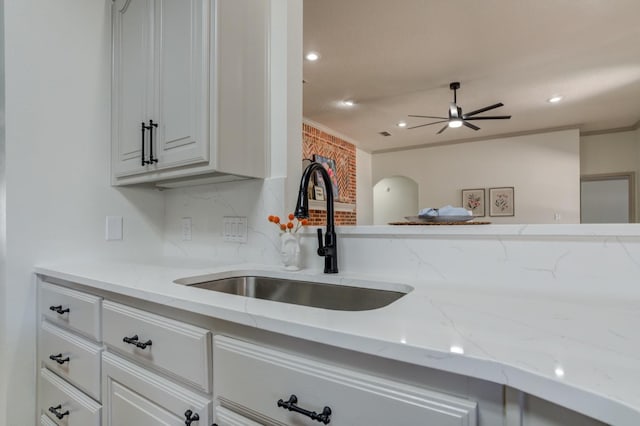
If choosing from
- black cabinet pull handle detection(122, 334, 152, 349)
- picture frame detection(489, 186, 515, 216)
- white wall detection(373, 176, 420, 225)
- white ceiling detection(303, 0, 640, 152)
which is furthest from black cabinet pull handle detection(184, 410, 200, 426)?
white wall detection(373, 176, 420, 225)

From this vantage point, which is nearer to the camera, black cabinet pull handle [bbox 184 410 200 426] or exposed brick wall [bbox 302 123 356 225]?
black cabinet pull handle [bbox 184 410 200 426]

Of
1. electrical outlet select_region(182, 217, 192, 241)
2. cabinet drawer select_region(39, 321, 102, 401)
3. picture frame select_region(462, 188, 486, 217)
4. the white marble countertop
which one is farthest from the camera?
picture frame select_region(462, 188, 486, 217)

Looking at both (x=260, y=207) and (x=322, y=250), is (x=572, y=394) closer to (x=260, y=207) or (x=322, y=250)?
(x=322, y=250)

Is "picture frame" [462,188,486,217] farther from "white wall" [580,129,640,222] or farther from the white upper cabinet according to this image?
the white upper cabinet

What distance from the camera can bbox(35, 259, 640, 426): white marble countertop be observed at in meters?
0.41

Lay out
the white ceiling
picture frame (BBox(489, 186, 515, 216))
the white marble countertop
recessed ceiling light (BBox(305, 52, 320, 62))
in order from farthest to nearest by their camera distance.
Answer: picture frame (BBox(489, 186, 515, 216)), recessed ceiling light (BBox(305, 52, 320, 62)), the white ceiling, the white marble countertop

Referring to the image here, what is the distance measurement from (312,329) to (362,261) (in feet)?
2.18

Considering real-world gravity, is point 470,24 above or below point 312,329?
above

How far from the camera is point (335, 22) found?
9.27 ft

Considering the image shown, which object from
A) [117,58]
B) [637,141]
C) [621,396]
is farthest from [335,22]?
[637,141]

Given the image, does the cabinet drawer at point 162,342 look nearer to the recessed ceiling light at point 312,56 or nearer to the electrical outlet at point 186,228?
the electrical outlet at point 186,228

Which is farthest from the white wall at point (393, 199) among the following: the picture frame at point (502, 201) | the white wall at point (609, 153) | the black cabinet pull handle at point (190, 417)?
the black cabinet pull handle at point (190, 417)

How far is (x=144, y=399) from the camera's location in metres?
0.92

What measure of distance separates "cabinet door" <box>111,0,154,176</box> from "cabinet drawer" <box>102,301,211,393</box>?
72cm
